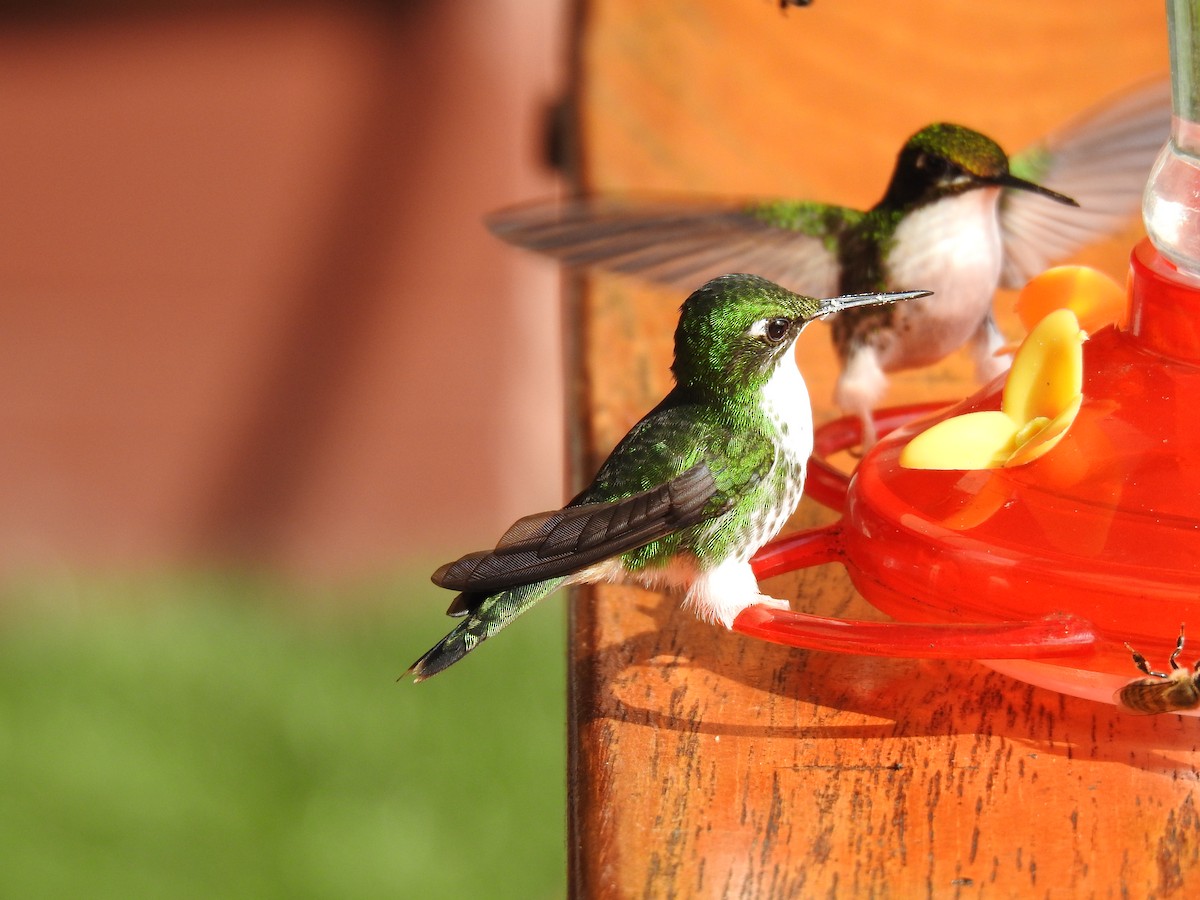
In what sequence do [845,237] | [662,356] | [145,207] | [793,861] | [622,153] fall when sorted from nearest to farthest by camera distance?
[793,861], [845,237], [662,356], [622,153], [145,207]

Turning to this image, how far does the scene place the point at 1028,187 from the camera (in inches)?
75.8

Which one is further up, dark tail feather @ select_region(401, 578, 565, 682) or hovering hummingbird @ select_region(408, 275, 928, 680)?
hovering hummingbird @ select_region(408, 275, 928, 680)

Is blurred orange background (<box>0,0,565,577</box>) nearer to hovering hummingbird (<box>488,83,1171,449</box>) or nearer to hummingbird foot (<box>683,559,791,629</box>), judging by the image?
hovering hummingbird (<box>488,83,1171,449</box>)

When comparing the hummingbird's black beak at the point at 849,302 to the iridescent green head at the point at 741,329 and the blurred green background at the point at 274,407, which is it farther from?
the blurred green background at the point at 274,407

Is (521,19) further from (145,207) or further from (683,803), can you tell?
(683,803)

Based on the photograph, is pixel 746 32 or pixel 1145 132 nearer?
pixel 1145 132

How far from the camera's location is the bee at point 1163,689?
4.45ft

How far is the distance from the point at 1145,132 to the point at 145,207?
10.6 ft

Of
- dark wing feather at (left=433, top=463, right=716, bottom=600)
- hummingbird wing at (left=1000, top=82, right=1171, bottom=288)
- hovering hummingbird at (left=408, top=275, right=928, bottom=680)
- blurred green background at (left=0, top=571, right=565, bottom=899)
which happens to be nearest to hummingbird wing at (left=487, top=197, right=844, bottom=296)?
hummingbird wing at (left=1000, top=82, right=1171, bottom=288)

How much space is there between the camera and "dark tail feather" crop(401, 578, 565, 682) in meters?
1.60

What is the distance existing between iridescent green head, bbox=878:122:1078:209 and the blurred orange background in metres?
2.42

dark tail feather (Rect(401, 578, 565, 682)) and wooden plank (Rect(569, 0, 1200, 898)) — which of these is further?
dark tail feather (Rect(401, 578, 565, 682))

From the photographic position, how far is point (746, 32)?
12.5ft

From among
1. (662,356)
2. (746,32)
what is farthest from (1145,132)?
(746,32)
